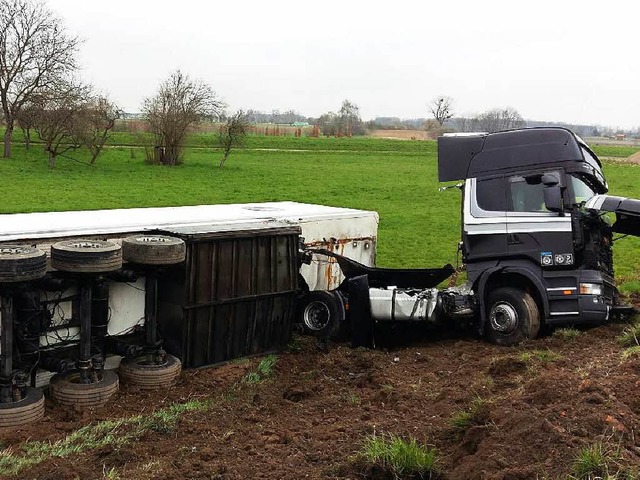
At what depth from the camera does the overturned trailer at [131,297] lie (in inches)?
282

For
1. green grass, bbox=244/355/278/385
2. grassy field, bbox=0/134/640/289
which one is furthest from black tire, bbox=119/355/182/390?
grassy field, bbox=0/134/640/289

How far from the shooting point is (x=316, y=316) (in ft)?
32.6

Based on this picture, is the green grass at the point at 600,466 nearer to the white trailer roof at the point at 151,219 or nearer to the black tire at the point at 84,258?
the black tire at the point at 84,258

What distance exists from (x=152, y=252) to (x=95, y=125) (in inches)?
1508

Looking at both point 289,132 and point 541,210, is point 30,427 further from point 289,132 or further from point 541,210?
point 289,132

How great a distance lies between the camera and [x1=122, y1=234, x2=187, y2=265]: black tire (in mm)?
7824

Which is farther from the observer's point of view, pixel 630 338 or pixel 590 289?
pixel 590 289

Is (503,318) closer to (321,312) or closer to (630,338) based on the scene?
(630,338)

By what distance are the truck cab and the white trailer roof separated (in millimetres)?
2601

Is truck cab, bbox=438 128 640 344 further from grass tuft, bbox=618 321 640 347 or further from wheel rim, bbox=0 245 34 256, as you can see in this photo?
wheel rim, bbox=0 245 34 256

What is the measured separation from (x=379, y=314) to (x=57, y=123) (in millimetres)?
36991

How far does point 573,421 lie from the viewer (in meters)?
5.01

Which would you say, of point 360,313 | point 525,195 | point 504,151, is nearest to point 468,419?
point 360,313

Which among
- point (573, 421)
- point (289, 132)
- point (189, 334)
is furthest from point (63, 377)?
point (289, 132)
